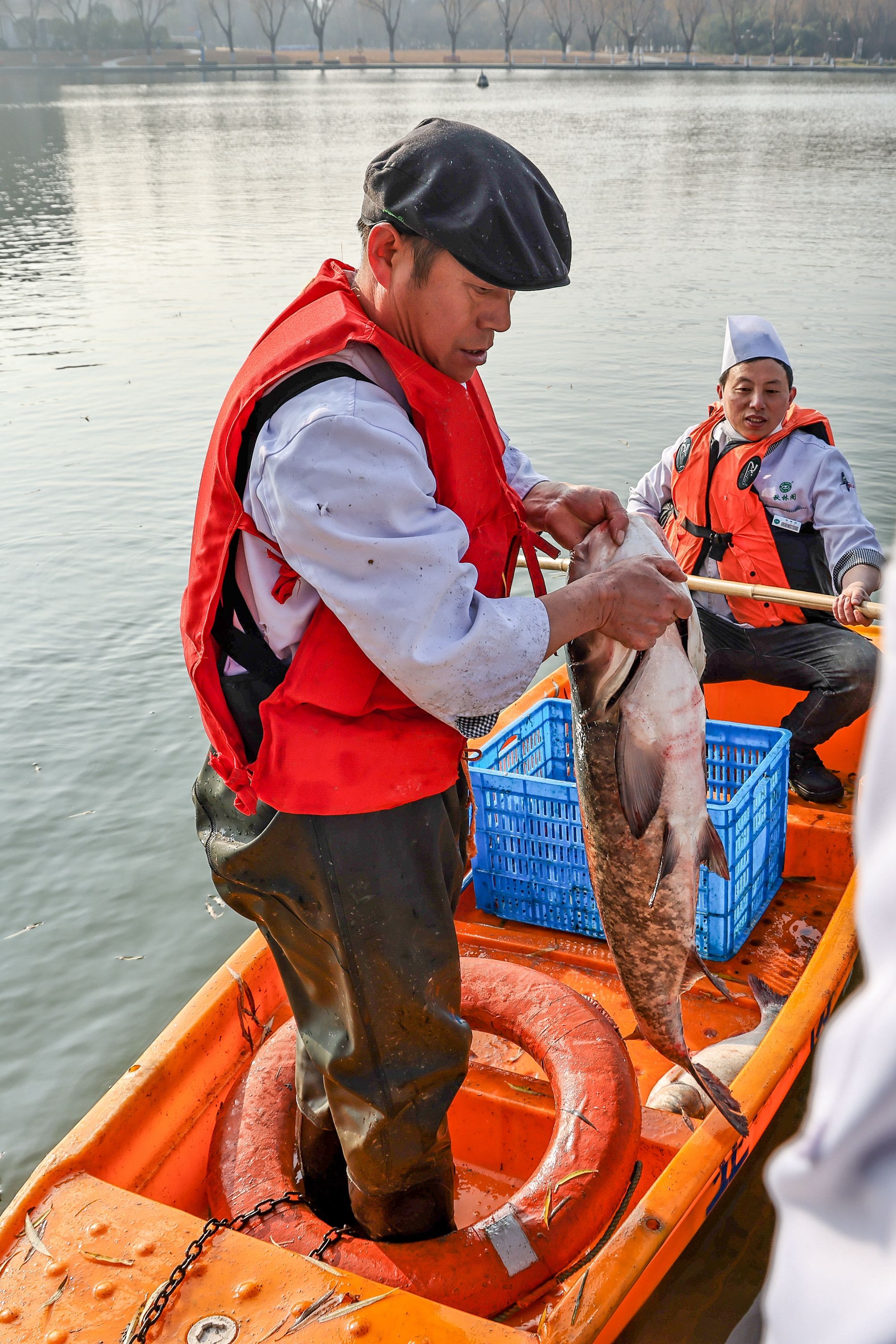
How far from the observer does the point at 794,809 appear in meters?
5.10

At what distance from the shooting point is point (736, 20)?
370 ft

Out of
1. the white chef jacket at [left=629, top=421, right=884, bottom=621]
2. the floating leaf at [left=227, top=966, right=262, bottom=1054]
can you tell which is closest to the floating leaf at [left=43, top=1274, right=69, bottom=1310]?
the floating leaf at [left=227, top=966, right=262, bottom=1054]

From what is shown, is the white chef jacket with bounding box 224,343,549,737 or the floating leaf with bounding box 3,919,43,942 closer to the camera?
the white chef jacket with bounding box 224,343,549,737

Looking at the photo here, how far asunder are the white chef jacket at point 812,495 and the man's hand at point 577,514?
8.63 ft

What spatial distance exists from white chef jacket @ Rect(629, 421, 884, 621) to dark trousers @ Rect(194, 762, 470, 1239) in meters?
3.32

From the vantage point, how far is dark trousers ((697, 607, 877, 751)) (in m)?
5.36

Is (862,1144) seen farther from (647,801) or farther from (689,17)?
(689,17)

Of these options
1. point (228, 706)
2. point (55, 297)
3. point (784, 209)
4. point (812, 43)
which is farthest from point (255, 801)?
point (812, 43)

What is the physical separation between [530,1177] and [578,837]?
1406mm

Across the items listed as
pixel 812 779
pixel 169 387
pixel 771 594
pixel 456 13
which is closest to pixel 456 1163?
pixel 812 779

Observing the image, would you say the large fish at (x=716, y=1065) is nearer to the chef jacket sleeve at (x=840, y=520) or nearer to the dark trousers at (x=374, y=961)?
the dark trousers at (x=374, y=961)

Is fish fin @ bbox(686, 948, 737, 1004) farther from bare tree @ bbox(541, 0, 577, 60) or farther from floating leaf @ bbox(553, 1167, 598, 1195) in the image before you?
bare tree @ bbox(541, 0, 577, 60)

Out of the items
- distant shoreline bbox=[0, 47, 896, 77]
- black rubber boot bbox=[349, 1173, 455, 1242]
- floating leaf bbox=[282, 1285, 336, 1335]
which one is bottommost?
black rubber boot bbox=[349, 1173, 455, 1242]

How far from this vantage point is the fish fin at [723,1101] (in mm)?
3223
